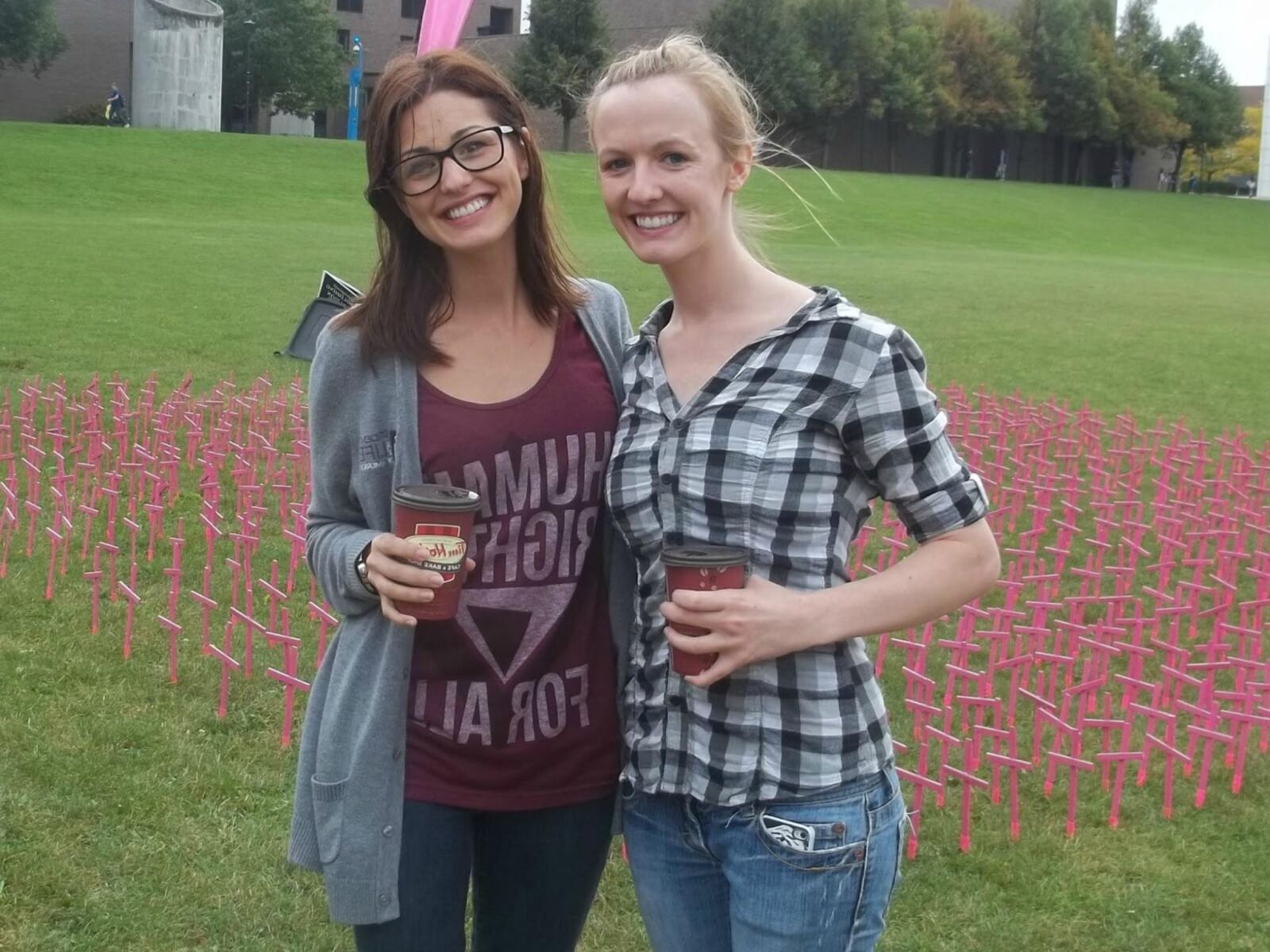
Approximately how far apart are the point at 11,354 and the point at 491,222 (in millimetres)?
11502

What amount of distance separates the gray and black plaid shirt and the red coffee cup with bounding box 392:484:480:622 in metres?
0.29

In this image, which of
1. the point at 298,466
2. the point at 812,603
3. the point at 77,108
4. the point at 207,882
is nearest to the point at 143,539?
the point at 298,466

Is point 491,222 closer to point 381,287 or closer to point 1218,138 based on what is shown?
point 381,287

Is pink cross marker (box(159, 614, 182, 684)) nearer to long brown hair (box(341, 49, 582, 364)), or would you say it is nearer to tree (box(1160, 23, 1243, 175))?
long brown hair (box(341, 49, 582, 364))

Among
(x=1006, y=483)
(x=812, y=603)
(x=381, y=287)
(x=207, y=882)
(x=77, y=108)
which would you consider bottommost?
(x=207, y=882)

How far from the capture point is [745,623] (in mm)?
2092

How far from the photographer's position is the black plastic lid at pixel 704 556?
6.77 feet

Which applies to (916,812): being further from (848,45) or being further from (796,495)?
(848,45)

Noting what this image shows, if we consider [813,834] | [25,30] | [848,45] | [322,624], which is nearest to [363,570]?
[813,834]

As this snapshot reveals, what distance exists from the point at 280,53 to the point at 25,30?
10020mm

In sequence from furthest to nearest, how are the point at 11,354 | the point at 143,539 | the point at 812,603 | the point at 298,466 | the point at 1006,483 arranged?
the point at 11,354 → the point at 1006,483 → the point at 298,466 → the point at 143,539 → the point at 812,603

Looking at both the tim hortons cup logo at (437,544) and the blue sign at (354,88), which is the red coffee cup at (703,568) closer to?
the tim hortons cup logo at (437,544)

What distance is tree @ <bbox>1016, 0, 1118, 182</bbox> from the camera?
217 ft

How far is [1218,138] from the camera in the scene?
7325 centimetres
